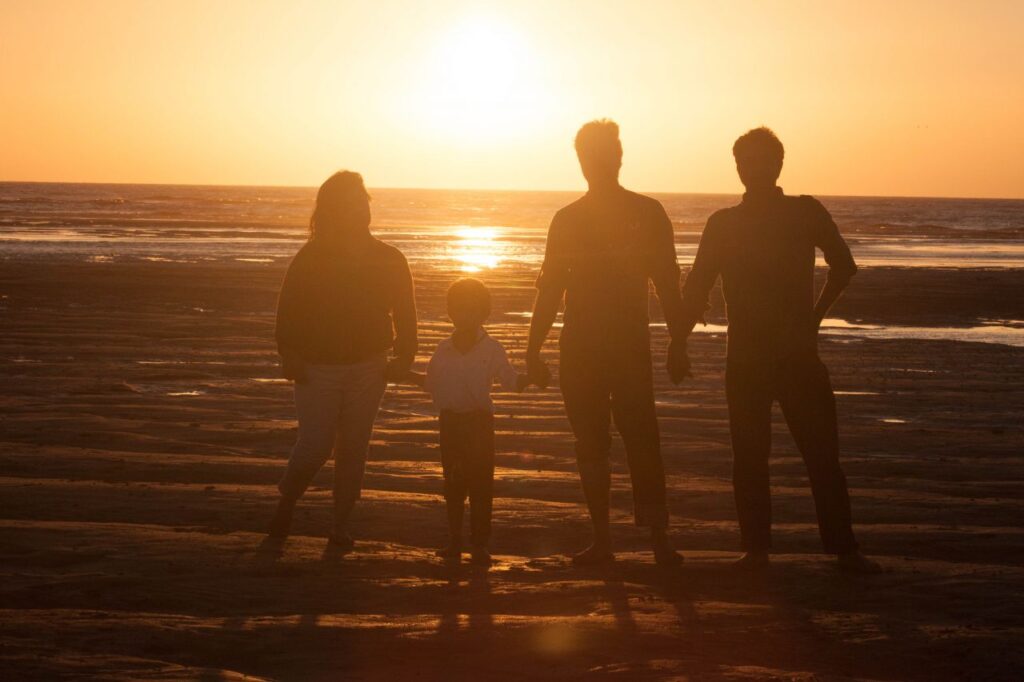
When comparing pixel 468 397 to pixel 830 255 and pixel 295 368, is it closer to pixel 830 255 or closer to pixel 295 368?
pixel 295 368

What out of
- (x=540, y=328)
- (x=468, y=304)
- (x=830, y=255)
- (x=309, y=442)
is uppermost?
(x=830, y=255)

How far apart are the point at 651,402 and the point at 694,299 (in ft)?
1.84

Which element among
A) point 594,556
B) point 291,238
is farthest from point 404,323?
point 291,238

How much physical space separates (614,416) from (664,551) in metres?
0.66

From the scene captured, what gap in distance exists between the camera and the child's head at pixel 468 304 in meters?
6.41

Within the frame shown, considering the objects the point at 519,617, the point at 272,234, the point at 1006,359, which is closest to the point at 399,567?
the point at 519,617

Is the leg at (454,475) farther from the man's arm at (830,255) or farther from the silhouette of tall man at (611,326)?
Result: the man's arm at (830,255)

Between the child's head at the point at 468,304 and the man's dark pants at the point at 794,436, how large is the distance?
4.05 ft

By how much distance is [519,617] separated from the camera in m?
5.25

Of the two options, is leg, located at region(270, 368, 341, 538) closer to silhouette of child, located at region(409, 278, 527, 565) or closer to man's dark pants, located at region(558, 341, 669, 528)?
silhouette of child, located at region(409, 278, 527, 565)

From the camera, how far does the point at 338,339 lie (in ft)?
21.5

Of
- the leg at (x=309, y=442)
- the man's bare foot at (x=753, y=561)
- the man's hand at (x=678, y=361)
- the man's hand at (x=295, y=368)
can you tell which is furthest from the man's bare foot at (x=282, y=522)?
the man's bare foot at (x=753, y=561)

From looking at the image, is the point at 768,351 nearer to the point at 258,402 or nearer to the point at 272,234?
the point at 258,402

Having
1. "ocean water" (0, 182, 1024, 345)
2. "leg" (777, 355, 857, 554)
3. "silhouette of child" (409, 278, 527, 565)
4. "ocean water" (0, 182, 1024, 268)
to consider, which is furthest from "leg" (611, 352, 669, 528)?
"ocean water" (0, 182, 1024, 268)
